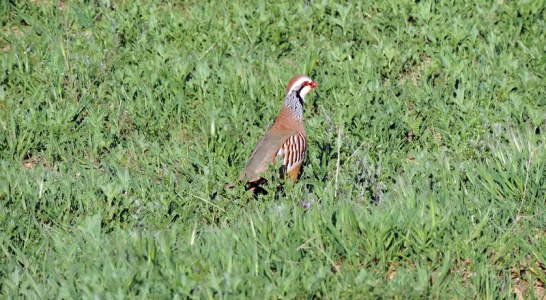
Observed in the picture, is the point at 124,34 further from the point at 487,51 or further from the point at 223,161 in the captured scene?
the point at 487,51

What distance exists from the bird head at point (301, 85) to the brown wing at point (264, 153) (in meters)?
0.47

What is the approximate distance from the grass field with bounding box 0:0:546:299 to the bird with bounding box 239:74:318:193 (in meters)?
0.14

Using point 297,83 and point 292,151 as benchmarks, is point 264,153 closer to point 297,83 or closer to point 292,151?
point 292,151

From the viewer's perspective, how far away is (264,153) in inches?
272

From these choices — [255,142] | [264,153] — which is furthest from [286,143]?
[255,142]

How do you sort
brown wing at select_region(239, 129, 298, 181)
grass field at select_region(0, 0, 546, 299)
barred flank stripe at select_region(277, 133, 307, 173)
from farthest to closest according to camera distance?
1. barred flank stripe at select_region(277, 133, 307, 173)
2. brown wing at select_region(239, 129, 298, 181)
3. grass field at select_region(0, 0, 546, 299)

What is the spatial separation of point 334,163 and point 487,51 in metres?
2.04

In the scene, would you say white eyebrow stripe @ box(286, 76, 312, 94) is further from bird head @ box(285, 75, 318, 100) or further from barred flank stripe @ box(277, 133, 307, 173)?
barred flank stripe @ box(277, 133, 307, 173)

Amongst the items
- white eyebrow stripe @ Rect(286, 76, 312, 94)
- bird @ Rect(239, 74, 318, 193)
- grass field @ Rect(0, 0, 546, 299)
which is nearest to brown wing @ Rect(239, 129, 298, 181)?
bird @ Rect(239, 74, 318, 193)

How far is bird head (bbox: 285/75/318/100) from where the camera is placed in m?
7.52

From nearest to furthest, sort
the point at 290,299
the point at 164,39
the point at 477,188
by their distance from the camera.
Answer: the point at 290,299
the point at 477,188
the point at 164,39

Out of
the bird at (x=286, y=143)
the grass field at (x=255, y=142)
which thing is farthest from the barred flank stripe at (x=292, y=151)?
the grass field at (x=255, y=142)

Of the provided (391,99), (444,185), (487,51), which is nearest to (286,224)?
(444,185)

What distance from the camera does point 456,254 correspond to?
17.4ft
